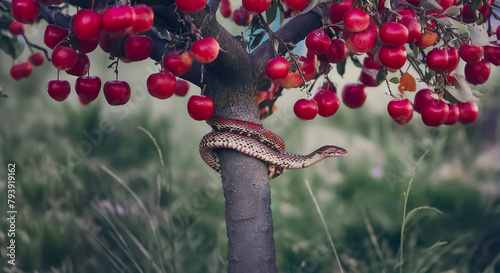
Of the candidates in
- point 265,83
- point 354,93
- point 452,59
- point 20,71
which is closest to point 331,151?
point 354,93

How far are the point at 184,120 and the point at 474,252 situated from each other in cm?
173

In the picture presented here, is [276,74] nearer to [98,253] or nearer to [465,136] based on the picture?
[98,253]

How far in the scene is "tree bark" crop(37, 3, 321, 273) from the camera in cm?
133

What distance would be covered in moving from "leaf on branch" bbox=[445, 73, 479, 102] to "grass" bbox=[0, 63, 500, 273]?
1.24m

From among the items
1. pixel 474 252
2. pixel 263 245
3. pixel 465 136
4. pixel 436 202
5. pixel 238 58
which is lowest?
pixel 474 252

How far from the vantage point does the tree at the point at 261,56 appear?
114 cm

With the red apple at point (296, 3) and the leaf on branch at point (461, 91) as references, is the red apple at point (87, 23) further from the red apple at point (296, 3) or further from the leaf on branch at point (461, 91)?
the leaf on branch at point (461, 91)

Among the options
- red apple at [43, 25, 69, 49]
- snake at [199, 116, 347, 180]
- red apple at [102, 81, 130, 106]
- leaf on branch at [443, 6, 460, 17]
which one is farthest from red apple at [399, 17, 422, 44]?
red apple at [43, 25, 69, 49]

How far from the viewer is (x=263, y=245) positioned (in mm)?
1340

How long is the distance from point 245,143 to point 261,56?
26cm

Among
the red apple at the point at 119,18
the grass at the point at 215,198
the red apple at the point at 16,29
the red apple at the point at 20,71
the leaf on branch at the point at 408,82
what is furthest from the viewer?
the grass at the point at 215,198

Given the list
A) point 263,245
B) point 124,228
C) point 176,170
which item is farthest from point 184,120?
point 263,245

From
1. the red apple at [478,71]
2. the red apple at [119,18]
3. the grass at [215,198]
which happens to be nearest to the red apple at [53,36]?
the red apple at [119,18]

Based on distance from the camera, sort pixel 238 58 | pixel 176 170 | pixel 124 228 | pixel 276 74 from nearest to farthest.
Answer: pixel 276 74 < pixel 238 58 < pixel 124 228 < pixel 176 170
